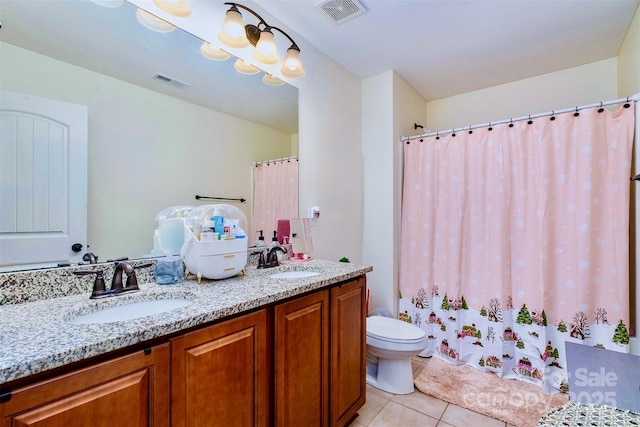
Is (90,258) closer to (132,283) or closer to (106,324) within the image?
(132,283)

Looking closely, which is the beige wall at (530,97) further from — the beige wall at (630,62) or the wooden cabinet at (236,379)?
the wooden cabinet at (236,379)

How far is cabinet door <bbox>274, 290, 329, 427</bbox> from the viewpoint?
46.3 inches

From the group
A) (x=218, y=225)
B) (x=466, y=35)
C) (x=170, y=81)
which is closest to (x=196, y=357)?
(x=218, y=225)

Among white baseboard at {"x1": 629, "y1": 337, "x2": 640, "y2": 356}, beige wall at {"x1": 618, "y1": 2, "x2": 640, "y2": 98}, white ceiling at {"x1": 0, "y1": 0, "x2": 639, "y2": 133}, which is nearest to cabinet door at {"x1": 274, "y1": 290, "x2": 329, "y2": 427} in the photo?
white ceiling at {"x1": 0, "y1": 0, "x2": 639, "y2": 133}

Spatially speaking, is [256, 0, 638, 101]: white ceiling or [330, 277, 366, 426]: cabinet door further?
[256, 0, 638, 101]: white ceiling

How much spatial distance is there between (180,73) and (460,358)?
2.69 metres

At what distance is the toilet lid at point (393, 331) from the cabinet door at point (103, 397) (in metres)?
1.43

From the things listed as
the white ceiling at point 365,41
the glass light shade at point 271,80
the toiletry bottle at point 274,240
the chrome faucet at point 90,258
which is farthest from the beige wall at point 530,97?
the chrome faucet at point 90,258

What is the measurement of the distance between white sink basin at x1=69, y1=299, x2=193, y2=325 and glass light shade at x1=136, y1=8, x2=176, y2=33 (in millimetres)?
1208

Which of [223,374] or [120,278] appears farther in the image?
[120,278]

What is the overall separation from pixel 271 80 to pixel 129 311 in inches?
60.0

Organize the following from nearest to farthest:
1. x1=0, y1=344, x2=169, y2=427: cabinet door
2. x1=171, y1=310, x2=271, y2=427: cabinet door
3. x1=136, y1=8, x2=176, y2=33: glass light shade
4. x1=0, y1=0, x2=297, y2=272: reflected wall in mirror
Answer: x1=0, y1=344, x2=169, y2=427: cabinet door
x1=171, y1=310, x2=271, y2=427: cabinet door
x1=0, y1=0, x2=297, y2=272: reflected wall in mirror
x1=136, y1=8, x2=176, y2=33: glass light shade

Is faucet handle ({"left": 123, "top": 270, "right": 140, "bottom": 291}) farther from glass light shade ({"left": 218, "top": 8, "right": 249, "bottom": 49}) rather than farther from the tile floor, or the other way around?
the tile floor

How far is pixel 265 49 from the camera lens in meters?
1.71
